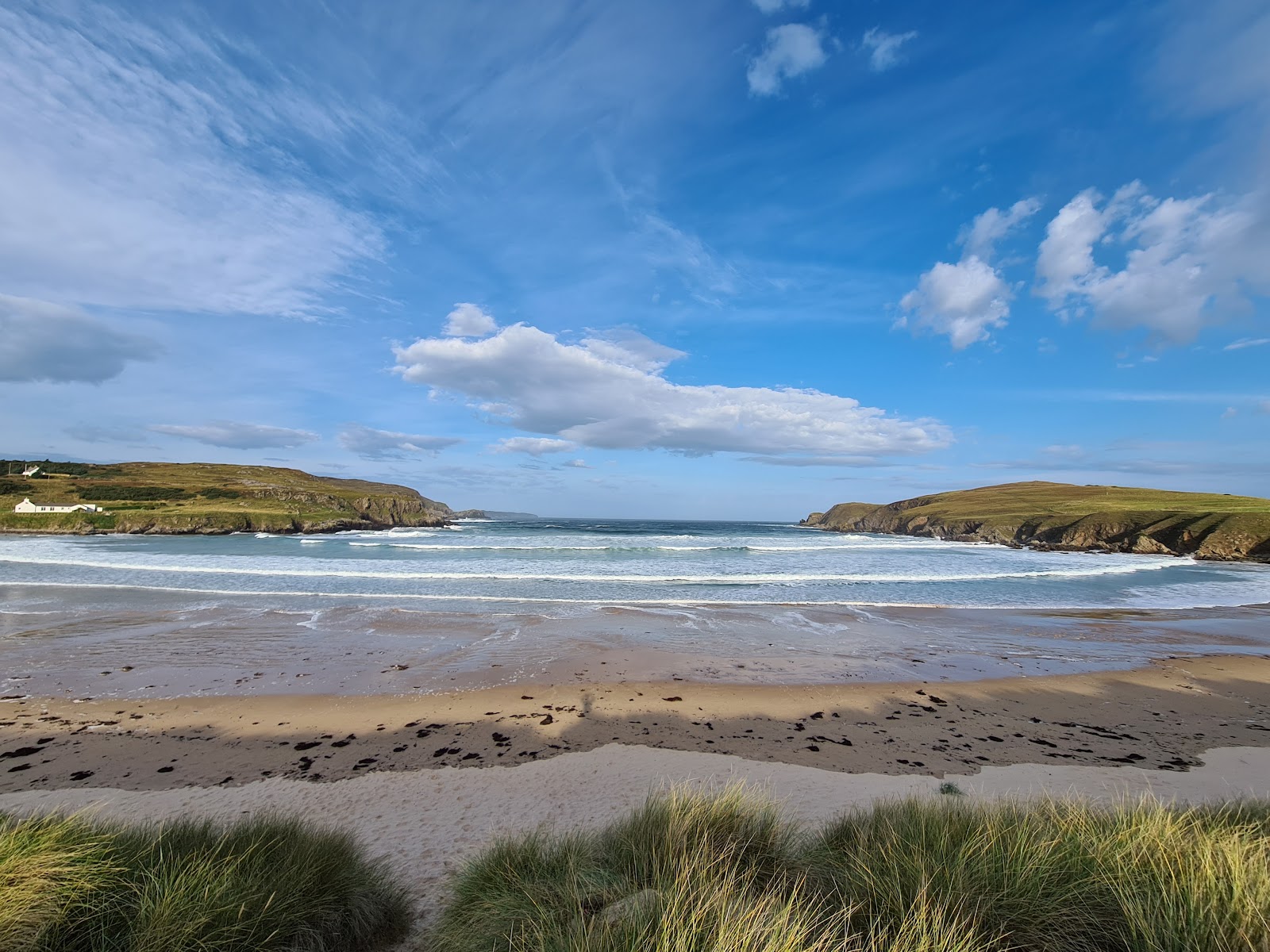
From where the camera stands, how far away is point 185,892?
10.5 feet

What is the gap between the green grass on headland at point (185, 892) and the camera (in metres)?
2.98

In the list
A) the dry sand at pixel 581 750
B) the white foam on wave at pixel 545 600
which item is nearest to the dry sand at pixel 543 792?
the dry sand at pixel 581 750

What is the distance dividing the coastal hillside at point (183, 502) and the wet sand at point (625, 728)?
60611 mm

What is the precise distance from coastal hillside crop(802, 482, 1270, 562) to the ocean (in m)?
15.2

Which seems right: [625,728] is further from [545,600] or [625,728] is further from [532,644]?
[545,600]

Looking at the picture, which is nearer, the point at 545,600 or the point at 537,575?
the point at 545,600

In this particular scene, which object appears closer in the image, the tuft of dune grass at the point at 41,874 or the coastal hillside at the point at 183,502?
the tuft of dune grass at the point at 41,874

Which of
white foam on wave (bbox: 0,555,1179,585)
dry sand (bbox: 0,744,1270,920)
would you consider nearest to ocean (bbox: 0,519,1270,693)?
white foam on wave (bbox: 0,555,1179,585)

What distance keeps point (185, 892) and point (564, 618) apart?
1545cm

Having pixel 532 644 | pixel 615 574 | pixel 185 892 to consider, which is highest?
pixel 185 892

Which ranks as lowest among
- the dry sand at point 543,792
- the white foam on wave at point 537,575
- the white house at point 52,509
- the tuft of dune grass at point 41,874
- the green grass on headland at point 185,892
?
the dry sand at point 543,792

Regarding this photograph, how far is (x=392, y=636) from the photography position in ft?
51.3

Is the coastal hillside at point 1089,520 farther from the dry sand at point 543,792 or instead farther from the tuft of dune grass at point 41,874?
the tuft of dune grass at point 41,874

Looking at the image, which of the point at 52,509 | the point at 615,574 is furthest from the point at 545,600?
the point at 52,509
